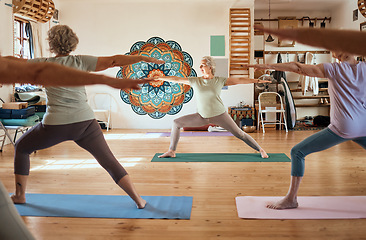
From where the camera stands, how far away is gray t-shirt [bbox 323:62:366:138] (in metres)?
2.29

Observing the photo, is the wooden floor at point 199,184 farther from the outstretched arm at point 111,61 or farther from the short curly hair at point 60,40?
the short curly hair at point 60,40

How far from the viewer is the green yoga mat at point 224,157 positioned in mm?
4438

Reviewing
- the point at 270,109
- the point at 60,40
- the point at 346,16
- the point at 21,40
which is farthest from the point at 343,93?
the point at 346,16

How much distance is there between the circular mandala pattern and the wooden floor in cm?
187

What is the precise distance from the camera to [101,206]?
2703 millimetres

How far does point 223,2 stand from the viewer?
7.70m

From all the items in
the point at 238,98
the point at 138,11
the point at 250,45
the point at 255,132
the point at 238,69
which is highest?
the point at 138,11

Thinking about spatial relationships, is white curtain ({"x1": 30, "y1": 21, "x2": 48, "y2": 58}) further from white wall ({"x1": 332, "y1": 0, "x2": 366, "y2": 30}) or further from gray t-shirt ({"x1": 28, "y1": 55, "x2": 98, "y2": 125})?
white wall ({"x1": 332, "y1": 0, "x2": 366, "y2": 30})

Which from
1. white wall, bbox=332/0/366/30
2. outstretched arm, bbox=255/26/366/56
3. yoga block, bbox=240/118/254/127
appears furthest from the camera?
white wall, bbox=332/0/366/30

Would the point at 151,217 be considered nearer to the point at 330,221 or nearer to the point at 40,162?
the point at 330,221

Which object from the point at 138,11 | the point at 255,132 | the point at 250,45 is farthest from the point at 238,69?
the point at 138,11

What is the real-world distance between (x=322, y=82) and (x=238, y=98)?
2.60 m

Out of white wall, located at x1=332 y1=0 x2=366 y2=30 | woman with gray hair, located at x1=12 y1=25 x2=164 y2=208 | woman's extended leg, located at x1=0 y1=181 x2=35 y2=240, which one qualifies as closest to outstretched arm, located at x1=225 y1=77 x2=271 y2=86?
woman with gray hair, located at x1=12 y1=25 x2=164 y2=208

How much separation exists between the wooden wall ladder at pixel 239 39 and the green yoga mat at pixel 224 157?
3.35 m
